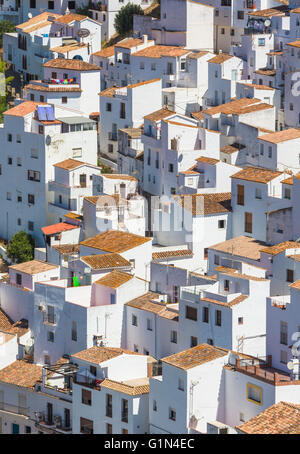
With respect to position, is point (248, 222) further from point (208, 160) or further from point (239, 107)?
point (239, 107)

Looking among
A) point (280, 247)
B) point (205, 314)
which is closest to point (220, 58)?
point (280, 247)

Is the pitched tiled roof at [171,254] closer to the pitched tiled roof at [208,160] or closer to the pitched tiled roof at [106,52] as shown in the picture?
the pitched tiled roof at [208,160]

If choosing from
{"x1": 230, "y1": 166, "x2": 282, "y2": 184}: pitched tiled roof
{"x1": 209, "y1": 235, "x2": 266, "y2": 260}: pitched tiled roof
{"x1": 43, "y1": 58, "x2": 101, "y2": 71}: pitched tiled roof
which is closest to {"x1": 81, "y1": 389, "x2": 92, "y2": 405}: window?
{"x1": 209, "y1": 235, "x2": 266, "y2": 260}: pitched tiled roof

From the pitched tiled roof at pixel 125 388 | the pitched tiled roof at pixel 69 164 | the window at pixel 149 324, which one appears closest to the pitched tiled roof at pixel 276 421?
the pitched tiled roof at pixel 125 388

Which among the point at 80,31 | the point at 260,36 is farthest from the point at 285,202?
the point at 80,31

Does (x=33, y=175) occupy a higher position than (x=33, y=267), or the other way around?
(x=33, y=175)

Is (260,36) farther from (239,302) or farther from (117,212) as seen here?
(239,302)

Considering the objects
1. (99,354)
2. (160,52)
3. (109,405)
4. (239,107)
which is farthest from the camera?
(160,52)
